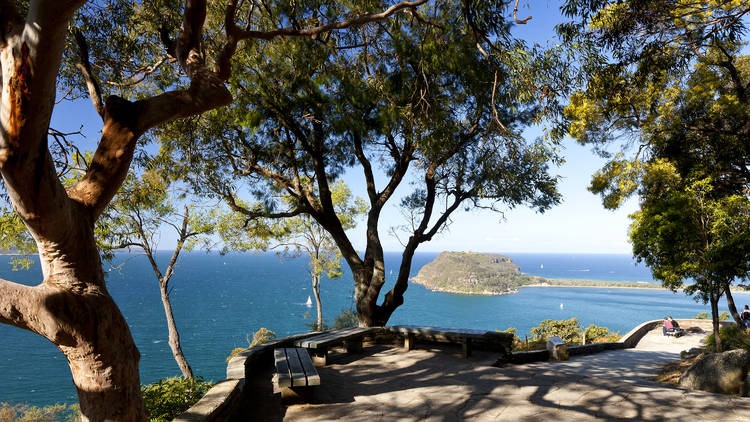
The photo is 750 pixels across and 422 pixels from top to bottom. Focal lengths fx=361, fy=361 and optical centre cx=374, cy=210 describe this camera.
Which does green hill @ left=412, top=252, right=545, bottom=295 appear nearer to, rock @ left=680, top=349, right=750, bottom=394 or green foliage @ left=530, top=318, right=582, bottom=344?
green foliage @ left=530, top=318, right=582, bottom=344

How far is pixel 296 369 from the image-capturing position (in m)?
4.09

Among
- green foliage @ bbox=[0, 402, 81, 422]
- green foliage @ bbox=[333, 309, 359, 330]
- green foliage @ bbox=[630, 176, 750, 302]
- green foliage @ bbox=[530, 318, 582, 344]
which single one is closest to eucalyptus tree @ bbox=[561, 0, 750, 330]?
green foliage @ bbox=[630, 176, 750, 302]

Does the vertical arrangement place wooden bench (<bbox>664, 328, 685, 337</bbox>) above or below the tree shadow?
below

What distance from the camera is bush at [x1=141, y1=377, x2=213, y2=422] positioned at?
546cm

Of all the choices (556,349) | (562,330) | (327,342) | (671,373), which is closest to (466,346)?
(327,342)

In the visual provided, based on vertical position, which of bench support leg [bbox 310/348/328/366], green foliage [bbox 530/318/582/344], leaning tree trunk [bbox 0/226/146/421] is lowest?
green foliage [bbox 530/318/582/344]

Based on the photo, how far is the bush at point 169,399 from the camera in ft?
17.9

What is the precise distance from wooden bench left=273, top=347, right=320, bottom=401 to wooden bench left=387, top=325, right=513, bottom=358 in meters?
2.69

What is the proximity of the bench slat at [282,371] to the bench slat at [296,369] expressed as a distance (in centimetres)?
4

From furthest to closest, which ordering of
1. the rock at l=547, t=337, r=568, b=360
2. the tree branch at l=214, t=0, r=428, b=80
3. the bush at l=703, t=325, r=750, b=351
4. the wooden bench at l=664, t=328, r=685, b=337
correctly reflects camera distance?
the wooden bench at l=664, t=328, r=685, b=337 < the bush at l=703, t=325, r=750, b=351 < the rock at l=547, t=337, r=568, b=360 < the tree branch at l=214, t=0, r=428, b=80

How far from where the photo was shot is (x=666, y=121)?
11.2 m

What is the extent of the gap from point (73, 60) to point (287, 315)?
187ft

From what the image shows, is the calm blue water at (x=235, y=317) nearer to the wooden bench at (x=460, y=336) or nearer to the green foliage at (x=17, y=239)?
the green foliage at (x=17, y=239)

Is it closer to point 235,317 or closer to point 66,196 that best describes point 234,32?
point 66,196
